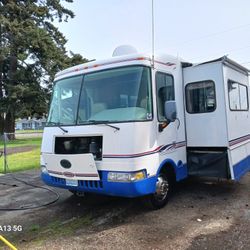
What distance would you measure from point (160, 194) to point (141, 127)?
1433 mm

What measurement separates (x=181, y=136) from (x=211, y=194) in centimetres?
147

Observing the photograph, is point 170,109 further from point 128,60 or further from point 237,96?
point 237,96

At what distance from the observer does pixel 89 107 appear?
556 centimetres

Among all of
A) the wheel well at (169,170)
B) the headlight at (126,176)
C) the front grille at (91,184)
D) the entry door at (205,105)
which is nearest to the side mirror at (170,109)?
the wheel well at (169,170)

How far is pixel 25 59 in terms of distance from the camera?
27953 mm

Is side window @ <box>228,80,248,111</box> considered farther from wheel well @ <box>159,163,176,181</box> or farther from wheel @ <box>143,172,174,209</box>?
wheel @ <box>143,172,174,209</box>

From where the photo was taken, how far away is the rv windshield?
5.18 metres

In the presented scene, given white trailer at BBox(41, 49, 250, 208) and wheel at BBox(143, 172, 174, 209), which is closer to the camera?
white trailer at BBox(41, 49, 250, 208)

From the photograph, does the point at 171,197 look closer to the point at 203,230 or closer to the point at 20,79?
the point at 203,230

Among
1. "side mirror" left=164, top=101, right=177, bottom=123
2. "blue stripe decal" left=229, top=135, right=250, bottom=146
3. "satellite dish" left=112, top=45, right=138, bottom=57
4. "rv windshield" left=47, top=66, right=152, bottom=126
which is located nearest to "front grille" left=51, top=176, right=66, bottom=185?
"rv windshield" left=47, top=66, right=152, bottom=126

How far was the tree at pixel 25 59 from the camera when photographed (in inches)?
1067

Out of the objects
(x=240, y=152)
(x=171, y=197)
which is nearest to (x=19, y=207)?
(x=171, y=197)

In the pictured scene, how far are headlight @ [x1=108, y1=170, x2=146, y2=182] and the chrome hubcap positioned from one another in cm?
64

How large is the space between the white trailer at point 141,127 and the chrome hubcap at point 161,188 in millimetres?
19
